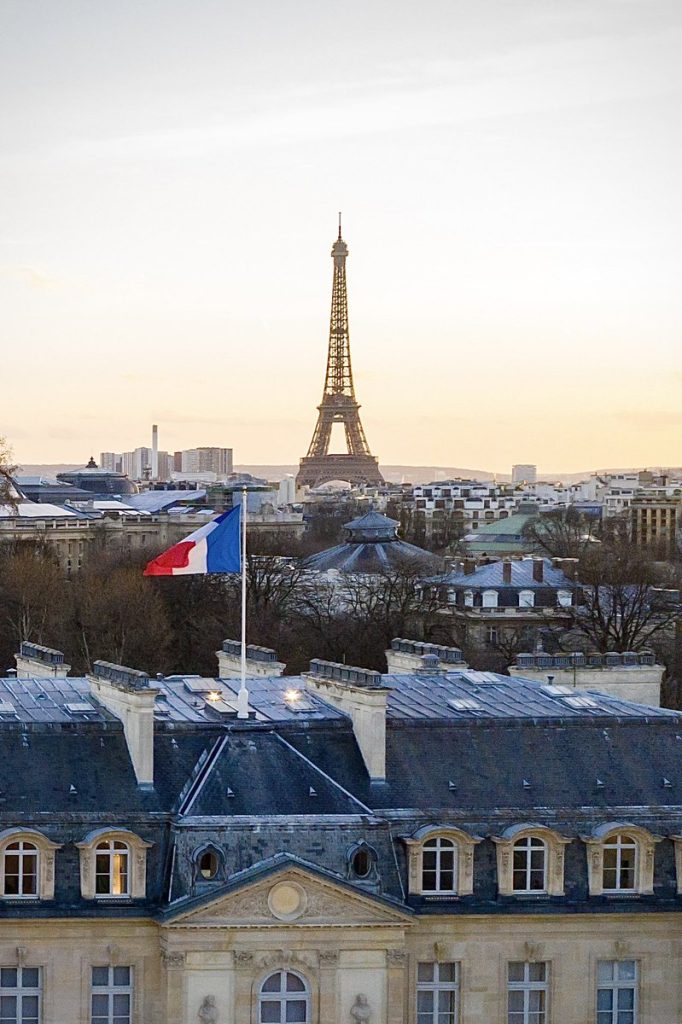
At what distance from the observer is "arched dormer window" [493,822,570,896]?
3800cm

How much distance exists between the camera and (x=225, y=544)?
1649 inches

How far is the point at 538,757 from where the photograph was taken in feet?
132

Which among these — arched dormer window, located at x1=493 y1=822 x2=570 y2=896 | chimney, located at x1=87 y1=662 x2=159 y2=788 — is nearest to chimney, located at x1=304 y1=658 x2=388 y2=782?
arched dormer window, located at x1=493 y1=822 x2=570 y2=896

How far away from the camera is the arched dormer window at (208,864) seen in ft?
120

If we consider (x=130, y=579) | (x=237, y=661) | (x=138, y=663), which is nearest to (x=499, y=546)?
(x=130, y=579)

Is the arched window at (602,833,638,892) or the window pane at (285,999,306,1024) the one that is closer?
the window pane at (285,999,306,1024)

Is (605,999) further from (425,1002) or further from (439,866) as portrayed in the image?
(439,866)

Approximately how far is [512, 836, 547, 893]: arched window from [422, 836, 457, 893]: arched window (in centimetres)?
93

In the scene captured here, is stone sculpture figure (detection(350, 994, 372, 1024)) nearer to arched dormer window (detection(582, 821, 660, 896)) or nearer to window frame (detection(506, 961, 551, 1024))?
window frame (detection(506, 961, 551, 1024))

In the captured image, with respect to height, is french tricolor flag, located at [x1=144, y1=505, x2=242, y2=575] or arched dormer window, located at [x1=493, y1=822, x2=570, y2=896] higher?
french tricolor flag, located at [x1=144, y1=505, x2=242, y2=575]

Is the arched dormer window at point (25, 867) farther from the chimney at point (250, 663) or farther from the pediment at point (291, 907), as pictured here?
the chimney at point (250, 663)

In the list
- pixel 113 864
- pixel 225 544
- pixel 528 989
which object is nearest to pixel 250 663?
pixel 225 544

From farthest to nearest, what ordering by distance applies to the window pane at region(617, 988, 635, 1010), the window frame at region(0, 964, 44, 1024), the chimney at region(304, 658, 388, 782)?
the chimney at region(304, 658, 388, 782), the window pane at region(617, 988, 635, 1010), the window frame at region(0, 964, 44, 1024)

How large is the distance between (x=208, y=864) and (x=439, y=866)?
363 centimetres
